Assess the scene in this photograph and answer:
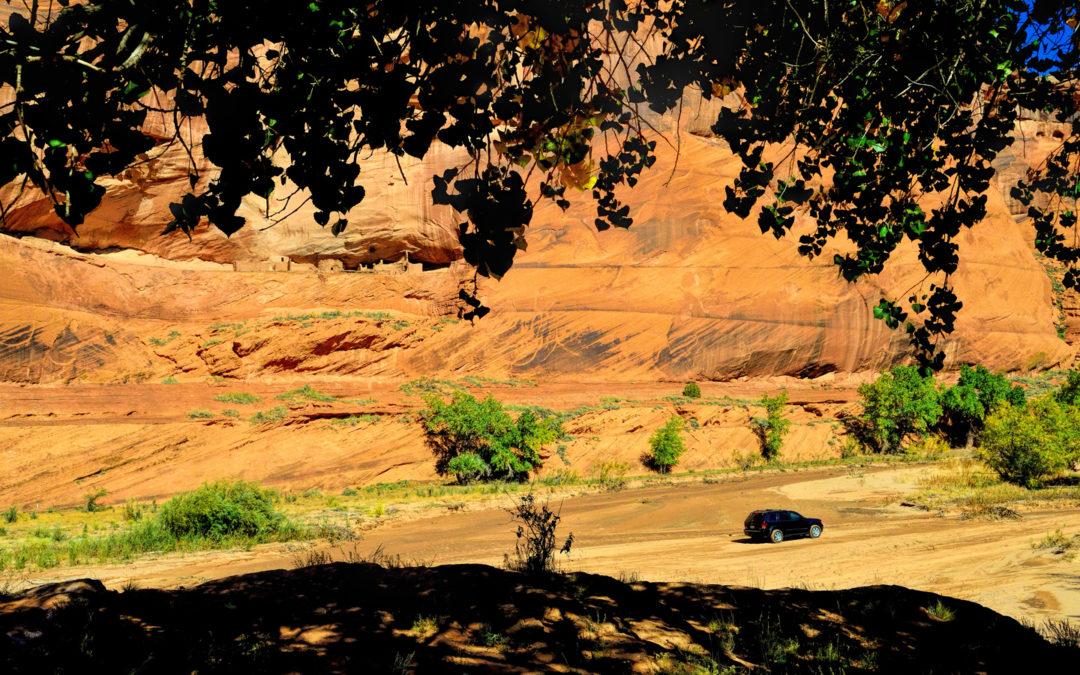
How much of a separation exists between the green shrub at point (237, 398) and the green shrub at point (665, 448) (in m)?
20.4

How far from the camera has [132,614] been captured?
17.5ft

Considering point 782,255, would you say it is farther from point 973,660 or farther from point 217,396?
point 973,660

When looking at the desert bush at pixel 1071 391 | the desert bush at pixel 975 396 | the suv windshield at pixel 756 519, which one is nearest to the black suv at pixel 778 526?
the suv windshield at pixel 756 519

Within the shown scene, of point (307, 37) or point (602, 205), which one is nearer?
point (307, 37)

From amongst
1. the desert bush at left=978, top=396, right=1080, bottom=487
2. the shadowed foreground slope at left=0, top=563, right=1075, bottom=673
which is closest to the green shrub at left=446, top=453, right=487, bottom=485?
the desert bush at left=978, top=396, right=1080, bottom=487

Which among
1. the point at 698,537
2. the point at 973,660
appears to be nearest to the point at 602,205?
the point at 973,660

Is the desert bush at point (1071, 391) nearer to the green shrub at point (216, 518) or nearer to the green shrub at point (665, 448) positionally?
the green shrub at point (665, 448)

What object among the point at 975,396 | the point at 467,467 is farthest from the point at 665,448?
the point at 975,396

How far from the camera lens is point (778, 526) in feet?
58.7

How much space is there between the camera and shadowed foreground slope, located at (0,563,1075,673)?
4492 mm

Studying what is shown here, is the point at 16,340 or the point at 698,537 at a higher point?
the point at 16,340

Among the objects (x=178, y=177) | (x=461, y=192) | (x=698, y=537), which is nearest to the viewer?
(x=461, y=192)

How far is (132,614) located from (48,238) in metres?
39.3

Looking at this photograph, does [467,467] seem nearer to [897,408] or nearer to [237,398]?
[237,398]
